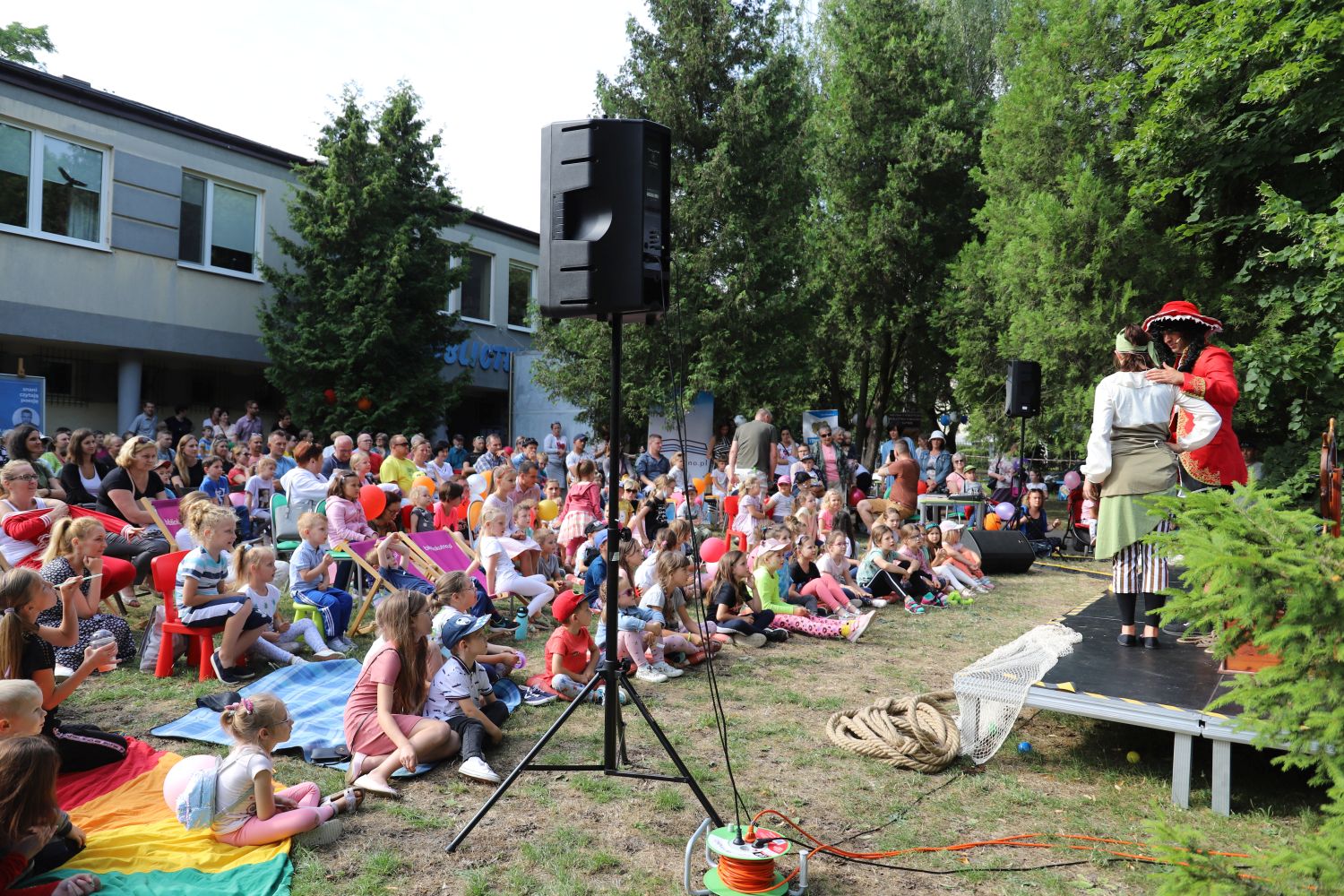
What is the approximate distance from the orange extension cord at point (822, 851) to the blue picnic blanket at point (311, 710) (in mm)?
1746

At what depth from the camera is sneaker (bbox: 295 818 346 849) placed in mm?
3357

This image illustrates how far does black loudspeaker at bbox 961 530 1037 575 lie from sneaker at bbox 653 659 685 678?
5.97 meters

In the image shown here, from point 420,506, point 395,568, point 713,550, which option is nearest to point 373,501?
point 395,568

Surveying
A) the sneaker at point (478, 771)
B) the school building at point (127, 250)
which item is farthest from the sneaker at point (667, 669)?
the school building at point (127, 250)

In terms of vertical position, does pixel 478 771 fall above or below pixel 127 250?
below

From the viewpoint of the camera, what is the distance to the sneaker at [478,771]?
13.1 feet

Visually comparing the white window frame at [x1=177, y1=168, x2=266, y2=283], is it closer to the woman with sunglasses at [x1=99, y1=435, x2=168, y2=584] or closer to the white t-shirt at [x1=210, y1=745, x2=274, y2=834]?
the woman with sunglasses at [x1=99, y1=435, x2=168, y2=584]

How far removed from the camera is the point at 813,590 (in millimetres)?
8102

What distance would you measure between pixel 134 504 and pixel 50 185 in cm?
975

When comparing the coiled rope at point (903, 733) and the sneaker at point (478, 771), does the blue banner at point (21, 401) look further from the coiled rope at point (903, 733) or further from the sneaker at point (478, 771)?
the coiled rope at point (903, 733)

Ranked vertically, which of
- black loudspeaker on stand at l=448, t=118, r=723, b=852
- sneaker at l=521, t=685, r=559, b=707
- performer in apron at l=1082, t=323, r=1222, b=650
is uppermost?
black loudspeaker on stand at l=448, t=118, r=723, b=852

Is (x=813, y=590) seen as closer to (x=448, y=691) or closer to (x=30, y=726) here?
(x=448, y=691)

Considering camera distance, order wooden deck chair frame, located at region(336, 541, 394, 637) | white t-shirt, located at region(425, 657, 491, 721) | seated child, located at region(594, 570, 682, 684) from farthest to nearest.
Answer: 1. wooden deck chair frame, located at region(336, 541, 394, 637)
2. seated child, located at region(594, 570, 682, 684)
3. white t-shirt, located at region(425, 657, 491, 721)

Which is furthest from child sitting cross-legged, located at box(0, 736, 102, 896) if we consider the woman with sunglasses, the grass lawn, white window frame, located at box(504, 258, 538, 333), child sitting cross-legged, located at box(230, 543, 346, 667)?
white window frame, located at box(504, 258, 538, 333)
